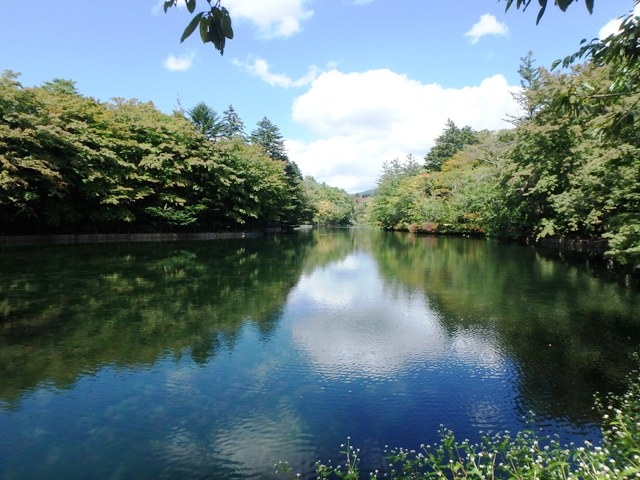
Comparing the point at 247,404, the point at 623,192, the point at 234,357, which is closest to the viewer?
the point at 247,404

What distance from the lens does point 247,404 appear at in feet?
15.5

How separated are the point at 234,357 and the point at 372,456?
10.3ft

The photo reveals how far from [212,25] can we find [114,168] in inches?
1069

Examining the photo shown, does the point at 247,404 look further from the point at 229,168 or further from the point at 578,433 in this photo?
the point at 229,168

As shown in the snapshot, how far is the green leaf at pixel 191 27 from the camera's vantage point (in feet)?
5.97

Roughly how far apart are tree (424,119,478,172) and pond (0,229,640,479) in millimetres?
46280

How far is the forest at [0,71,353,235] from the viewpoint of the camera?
20203 mm

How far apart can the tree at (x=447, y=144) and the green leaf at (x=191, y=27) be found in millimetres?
57022

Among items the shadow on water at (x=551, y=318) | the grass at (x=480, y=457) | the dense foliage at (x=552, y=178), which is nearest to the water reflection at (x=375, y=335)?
the shadow on water at (x=551, y=318)

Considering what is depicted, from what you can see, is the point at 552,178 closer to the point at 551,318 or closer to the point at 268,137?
the point at 551,318

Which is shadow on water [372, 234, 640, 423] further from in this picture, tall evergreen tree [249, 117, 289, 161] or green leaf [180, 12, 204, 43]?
tall evergreen tree [249, 117, 289, 161]

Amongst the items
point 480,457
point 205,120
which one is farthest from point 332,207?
point 480,457

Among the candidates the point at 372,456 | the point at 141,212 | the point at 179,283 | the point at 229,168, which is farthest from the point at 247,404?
the point at 229,168

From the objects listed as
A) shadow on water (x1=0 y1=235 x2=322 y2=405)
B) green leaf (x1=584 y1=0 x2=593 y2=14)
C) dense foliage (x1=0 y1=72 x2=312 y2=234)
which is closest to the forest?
dense foliage (x1=0 y1=72 x2=312 y2=234)
